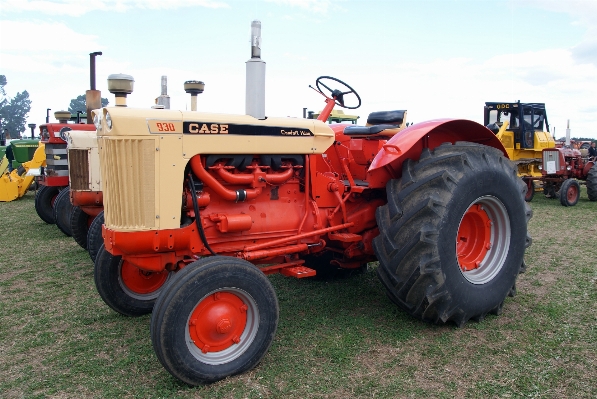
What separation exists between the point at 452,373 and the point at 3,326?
320cm

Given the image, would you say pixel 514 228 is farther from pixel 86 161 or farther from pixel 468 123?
pixel 86 161

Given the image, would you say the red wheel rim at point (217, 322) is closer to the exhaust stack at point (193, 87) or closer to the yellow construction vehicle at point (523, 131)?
the exhaust stack at point (193, 87)

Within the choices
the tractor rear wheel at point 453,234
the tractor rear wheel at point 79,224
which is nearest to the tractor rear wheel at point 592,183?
the tractor rear wheel at point 453,234

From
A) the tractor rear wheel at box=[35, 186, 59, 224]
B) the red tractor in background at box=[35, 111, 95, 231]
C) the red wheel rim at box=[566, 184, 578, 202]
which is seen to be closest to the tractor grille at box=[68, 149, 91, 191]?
the red tractor in background at box=[35, 111, 95, 231]

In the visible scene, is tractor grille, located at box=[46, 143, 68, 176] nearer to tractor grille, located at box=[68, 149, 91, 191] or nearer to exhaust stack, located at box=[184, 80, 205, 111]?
tractor grille, located at box=[68, 149, 91, 191]

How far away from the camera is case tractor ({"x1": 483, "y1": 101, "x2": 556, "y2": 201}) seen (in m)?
12.7

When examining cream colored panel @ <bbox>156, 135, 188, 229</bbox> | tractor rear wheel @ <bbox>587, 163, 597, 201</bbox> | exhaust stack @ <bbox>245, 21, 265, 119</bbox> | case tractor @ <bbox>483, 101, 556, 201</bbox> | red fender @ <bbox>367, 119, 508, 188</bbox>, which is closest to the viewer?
cream colored panel @ <bbox>156, 135, 188, 229</bbox>

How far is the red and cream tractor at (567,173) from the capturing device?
10531 mm

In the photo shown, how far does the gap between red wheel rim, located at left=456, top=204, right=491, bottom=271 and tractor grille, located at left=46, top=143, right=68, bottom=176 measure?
604cm

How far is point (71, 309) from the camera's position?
4.07 m

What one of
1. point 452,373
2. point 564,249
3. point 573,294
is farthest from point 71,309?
point 564,249

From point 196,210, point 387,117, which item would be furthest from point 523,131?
point 196,210

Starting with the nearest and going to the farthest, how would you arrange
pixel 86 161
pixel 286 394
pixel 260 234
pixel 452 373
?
1. pixel 286 394
2. pixel 452 373
3. pixel 260 234
4. pixel 86 161

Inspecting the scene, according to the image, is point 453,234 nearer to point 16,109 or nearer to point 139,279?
point 139,279
